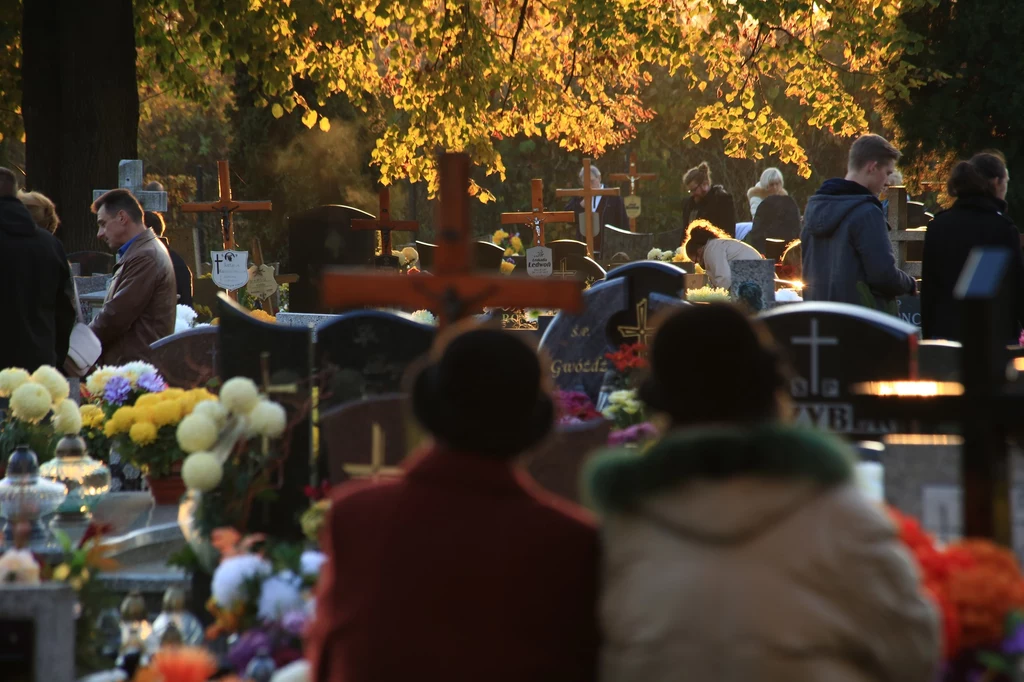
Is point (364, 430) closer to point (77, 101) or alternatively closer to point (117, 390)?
point (117, 390)

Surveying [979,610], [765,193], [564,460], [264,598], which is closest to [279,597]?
[264,598]

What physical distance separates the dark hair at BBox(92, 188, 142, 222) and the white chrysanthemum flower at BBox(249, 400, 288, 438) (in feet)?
12.5

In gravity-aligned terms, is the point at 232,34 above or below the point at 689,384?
above

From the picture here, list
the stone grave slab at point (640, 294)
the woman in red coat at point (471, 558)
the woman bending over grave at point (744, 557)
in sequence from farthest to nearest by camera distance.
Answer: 1. the stone grave slab at point (640, 294)
2. the woman in red coat at point (471, 558)
3. the woman bending over grave at point (744, 557)

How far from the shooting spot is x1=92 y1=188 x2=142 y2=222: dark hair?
25.5 ft

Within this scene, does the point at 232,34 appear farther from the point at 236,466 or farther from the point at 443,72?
the point at 236,466

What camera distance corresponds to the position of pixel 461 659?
232 centimetres

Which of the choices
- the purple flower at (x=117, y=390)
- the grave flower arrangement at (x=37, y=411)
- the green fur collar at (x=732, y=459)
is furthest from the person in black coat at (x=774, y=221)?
the green fur collar at (x=732, y=459)

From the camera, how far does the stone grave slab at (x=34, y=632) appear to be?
325 centimetres

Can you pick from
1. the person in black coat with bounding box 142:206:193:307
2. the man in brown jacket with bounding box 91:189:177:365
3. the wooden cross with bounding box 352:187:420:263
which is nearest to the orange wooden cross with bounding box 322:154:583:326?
the man in brown jacket with bounding box 91:189:177:365


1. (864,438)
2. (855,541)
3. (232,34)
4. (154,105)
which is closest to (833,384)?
(864,438)

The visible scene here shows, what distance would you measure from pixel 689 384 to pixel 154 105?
106 ft

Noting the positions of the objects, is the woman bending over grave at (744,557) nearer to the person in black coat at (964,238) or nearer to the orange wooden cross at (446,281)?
the orange wooden cross at (446,281)

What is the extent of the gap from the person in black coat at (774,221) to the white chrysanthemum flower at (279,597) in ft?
42.9
